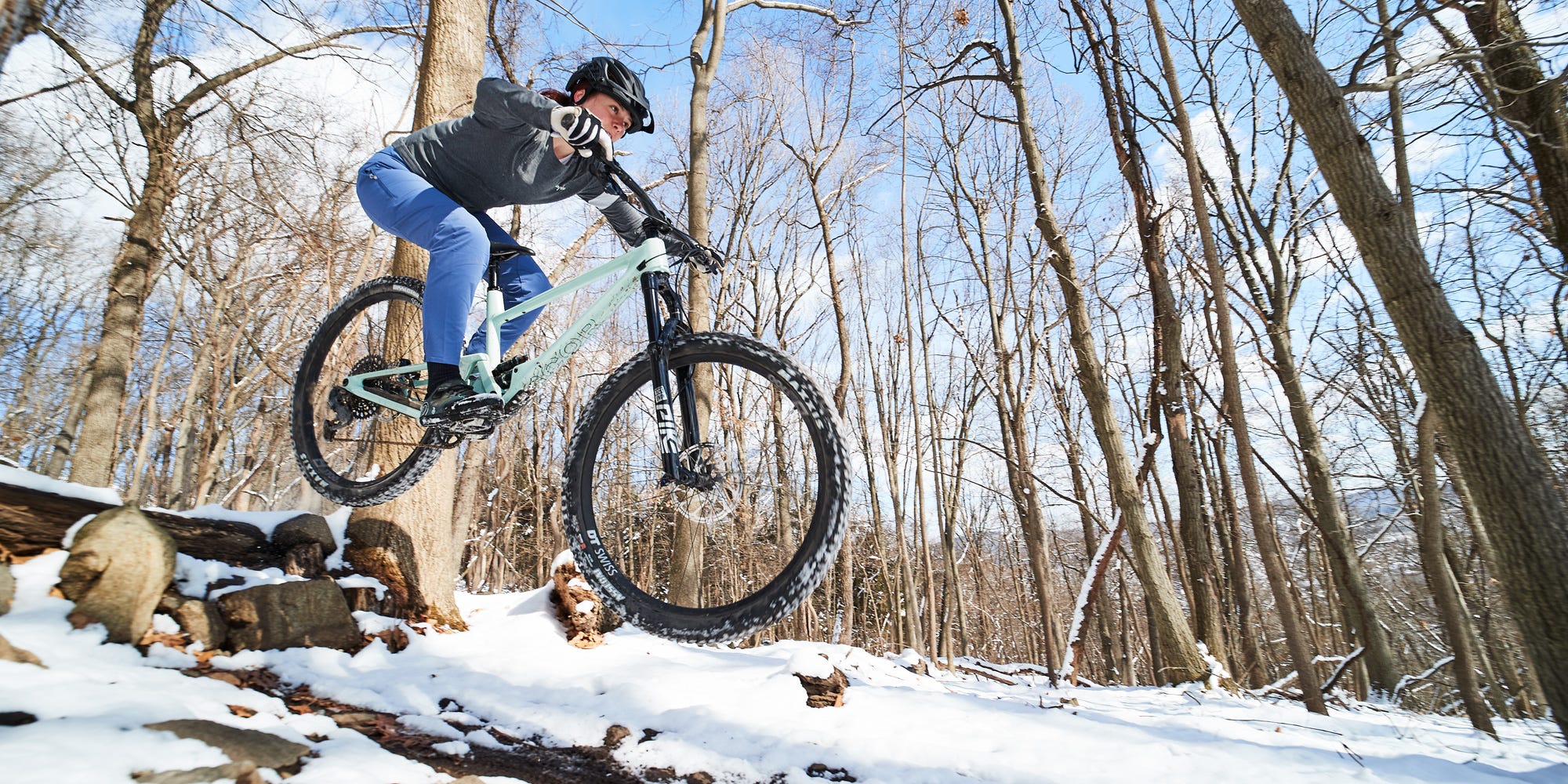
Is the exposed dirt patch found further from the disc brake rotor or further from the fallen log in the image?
the disc brake rotor

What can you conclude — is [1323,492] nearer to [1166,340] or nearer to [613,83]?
[1166,340]

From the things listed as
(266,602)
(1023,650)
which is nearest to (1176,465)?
(266,602)

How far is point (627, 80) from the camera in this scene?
8.71ft

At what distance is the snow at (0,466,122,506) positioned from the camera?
9.32 ft

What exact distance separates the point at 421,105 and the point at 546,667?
138 inches

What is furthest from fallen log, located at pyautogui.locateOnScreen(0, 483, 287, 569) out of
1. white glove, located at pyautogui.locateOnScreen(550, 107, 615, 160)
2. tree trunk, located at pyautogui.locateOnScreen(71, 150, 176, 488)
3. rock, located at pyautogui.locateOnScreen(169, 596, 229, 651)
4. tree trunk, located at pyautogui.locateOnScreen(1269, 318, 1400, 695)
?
tree trunk, located at pyautogui.locateOnScreen(1269, 318, 1400, 695)

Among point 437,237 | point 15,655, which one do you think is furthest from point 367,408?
point 15,655

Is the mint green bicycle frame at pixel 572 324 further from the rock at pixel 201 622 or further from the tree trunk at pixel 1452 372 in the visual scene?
the tree trunk at pixel 1452 372

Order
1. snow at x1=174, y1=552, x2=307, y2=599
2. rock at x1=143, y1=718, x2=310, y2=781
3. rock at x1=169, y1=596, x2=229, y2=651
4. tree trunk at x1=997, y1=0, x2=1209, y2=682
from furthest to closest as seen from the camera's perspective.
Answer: tree trunk at x1=997, y1=0, x2=1209, y2=682 → snow at x1=174, y1=552, x2=307, y2=599 → rock at x1=169, y1=596, x2=229, y2=651 → rock at x1=143, y1=718, x2=310, y2=781

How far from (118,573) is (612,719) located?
2017mm

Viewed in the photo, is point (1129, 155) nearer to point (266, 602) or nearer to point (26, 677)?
point (266, 602)

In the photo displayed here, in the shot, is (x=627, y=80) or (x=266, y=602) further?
(x=266, y=602)

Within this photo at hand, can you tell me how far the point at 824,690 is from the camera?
309 cm

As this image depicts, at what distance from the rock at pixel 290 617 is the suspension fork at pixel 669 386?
2.01 meters
